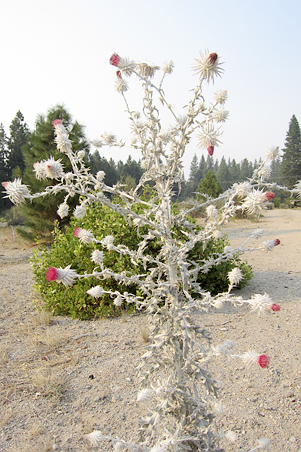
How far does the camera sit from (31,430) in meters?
2.17

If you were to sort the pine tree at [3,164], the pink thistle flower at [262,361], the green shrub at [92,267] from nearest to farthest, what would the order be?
the pink thistle flower at [262,361] < the green shrub at [92,267] < the pine tree at [3,164]

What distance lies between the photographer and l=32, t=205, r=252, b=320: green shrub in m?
4.04

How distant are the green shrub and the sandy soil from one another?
0.63ft

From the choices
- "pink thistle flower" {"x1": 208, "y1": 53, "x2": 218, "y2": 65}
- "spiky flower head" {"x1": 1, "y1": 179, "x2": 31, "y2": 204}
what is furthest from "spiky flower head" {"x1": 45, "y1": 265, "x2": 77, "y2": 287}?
"pink thistle flower" {"x1": 208, "y1": 53, "x2": 218, "y2": 65}

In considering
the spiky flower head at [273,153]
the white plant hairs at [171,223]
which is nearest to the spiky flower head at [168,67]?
the white plant hairs at [171,223]

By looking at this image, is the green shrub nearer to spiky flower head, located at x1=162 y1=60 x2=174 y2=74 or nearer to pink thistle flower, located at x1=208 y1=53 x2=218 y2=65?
spiky flower head, located at x1=162 y1=60 x2=174 y2=74

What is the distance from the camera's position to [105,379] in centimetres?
277

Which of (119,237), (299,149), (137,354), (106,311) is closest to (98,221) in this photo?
(119,237)

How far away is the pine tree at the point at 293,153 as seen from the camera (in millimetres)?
40938

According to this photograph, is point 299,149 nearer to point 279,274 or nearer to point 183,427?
point 279,274

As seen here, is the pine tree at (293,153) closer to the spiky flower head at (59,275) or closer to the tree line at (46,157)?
the tree line at (46,157)

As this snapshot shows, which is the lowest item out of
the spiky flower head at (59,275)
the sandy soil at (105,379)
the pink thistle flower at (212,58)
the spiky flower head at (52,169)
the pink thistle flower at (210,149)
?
the sandy soil at (105,379)

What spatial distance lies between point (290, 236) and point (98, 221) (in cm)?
849

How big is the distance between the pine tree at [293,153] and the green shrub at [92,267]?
132 feet
